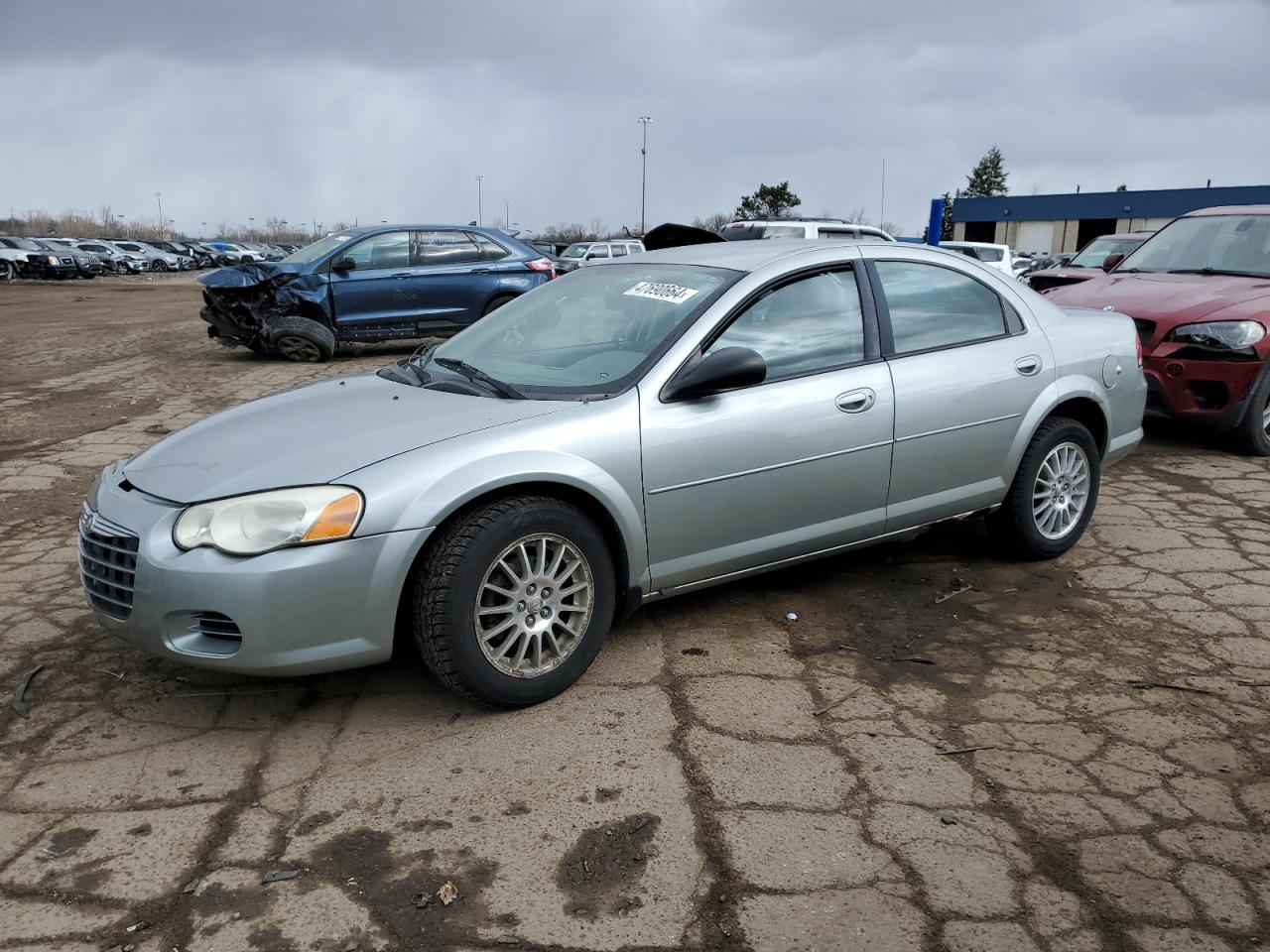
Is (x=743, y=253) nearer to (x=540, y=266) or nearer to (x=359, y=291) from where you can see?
(x=359, y=291)

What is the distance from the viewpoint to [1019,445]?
14.9ft

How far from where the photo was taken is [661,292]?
412 cm

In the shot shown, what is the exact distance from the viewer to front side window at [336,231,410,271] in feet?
38.9

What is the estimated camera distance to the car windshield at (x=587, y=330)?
379 centimetres

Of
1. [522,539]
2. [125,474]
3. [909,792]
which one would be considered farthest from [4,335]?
[909,792]

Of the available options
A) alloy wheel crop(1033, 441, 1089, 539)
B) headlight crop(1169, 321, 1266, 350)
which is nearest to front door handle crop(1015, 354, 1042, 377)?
alloy wheel crop(1033, 441, 1089, 539)

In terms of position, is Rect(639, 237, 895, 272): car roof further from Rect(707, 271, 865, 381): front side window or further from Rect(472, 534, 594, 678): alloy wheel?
Rect(472, 534, 594, 678): alloy wheel

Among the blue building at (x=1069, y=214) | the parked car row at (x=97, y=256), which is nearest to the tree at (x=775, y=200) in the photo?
the blue building at (x=1069, y=214)

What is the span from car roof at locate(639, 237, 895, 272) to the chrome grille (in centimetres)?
234

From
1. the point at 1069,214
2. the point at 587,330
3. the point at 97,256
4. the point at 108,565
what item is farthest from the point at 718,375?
the point at 1069,214

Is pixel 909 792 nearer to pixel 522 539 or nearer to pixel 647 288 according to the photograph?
pixel 522 539

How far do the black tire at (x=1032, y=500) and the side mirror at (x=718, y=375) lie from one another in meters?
1.64

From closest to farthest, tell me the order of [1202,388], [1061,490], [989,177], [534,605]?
[534,605] < [1061,490] < [1202,388] < [989,177]

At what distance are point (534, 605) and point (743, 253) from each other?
5.99ft
